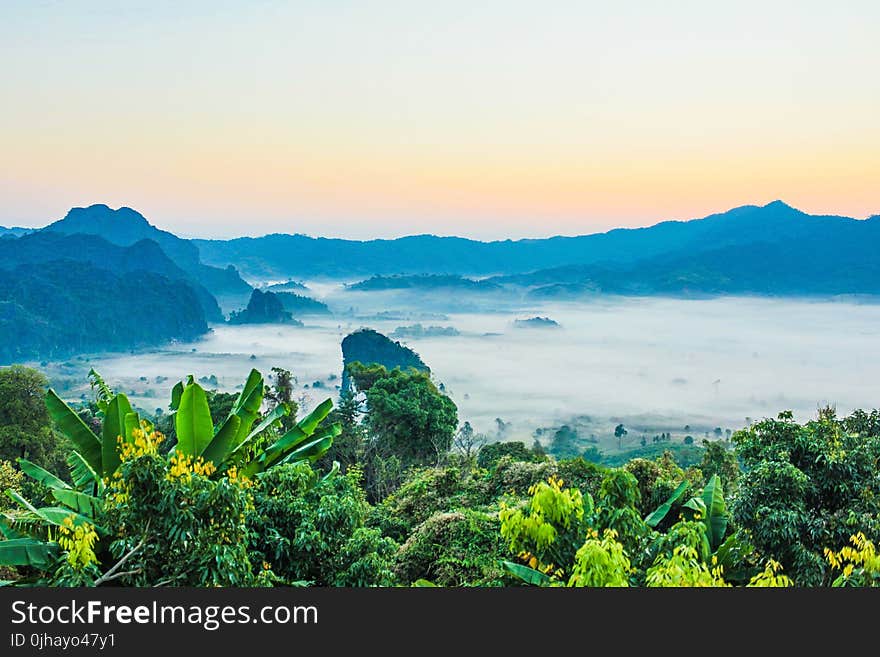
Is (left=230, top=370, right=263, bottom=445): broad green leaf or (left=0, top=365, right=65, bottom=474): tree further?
(left=0, top=365, right=65, bottom=474): tree

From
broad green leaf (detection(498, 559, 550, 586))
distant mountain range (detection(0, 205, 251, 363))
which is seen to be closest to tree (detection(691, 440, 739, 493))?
broad green leaf (detection(498, 559, 550, 586))

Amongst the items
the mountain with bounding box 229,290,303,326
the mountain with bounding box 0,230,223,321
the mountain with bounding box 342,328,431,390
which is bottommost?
the mountain with bounding box 342,328,431,390

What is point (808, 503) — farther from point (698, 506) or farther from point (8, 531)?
point (8, 531)

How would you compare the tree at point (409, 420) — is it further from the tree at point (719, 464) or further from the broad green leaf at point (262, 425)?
the broad green leaf at point (262, 425)

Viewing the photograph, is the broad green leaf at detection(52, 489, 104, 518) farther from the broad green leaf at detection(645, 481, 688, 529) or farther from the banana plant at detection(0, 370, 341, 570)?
the broad green leaf at detection(645, 481, 688, 529)

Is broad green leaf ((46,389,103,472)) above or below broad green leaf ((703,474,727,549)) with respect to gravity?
above

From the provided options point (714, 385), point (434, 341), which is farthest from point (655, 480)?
point (434, 341)

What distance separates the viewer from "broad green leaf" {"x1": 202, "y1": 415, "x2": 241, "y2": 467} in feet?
21.1

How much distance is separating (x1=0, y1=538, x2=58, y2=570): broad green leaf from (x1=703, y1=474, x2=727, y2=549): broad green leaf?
5715 mm

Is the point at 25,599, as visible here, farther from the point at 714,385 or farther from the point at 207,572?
the point at 714,385

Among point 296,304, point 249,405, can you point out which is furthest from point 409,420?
point 296,304

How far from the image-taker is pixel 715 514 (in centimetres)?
757

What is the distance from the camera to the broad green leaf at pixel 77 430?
21.6ft

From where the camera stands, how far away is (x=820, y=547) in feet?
18.4
